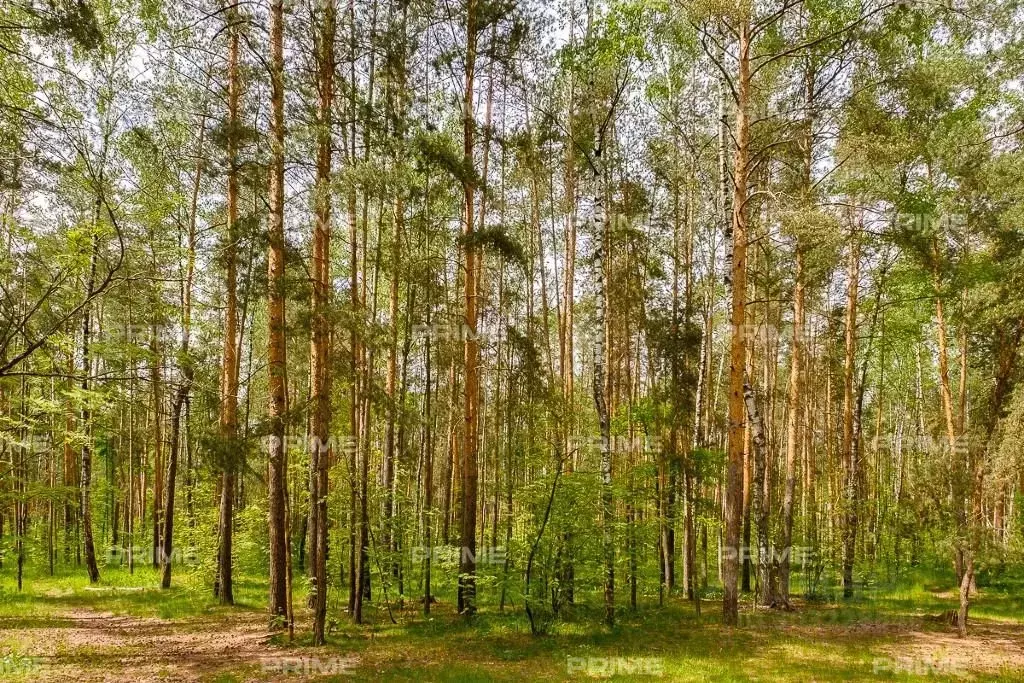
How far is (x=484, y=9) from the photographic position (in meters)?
10.4

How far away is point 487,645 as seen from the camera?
9.47 metres

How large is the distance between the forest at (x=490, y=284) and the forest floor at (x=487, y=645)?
103 mm

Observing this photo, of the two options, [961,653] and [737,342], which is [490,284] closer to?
[737,342]

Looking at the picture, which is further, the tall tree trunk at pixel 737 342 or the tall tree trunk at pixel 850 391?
the tall tree trunk at pixel 850 391

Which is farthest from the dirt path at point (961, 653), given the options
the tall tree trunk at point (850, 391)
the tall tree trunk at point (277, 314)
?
the tall tree trunk at point (277, 314)

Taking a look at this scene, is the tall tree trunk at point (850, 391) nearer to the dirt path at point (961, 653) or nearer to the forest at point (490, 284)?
the forest at point (490, 284)

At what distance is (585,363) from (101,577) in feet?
65.7

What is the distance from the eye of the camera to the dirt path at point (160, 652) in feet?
25.0

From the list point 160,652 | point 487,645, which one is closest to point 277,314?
point 160,652

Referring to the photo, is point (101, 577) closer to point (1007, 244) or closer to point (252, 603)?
point (252, 603)

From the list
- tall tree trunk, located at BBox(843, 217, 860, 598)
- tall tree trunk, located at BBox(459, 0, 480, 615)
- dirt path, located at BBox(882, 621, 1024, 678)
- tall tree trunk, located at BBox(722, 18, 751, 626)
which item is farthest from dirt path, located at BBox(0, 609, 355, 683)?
tall tree trunk, located at BBox(843, 217, 860, 598)

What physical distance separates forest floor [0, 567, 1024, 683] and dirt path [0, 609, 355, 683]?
3cm

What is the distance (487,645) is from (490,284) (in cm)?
1142

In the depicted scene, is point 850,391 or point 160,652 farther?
point 850,391
